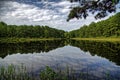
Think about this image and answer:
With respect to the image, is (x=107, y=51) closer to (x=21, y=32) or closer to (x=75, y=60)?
(x=75, y=60)

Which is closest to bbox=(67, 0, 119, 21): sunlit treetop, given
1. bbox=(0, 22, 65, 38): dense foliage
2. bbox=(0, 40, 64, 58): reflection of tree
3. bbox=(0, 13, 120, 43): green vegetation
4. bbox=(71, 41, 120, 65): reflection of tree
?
bbox=(71, 41, 120, 65): reflection of tree

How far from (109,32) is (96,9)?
111 meters

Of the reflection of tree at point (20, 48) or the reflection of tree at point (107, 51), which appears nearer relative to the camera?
the reflection of tree at point (107, 51)

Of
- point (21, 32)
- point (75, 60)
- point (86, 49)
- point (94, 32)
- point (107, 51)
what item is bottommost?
point (21, 32)

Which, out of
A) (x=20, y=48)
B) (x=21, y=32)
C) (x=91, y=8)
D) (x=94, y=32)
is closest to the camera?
(x=91, y=8)

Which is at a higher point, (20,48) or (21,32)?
(20,48)

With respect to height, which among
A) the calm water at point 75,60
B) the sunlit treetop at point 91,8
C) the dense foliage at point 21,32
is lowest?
the dense foliage at point 21,32

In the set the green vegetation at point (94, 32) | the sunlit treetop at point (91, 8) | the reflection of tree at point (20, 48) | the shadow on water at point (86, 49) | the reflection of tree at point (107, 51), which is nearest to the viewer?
the sunlit treetop at point (91, 8)

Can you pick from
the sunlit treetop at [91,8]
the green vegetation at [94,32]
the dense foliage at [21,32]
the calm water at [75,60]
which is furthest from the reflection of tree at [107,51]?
the dense foliage at [21,32]

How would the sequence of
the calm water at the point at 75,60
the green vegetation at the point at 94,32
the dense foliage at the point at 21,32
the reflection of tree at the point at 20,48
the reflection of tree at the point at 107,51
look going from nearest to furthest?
the calm water at the point at 75,60
the reflection of tree at the point at 107,51
the reflection of tree at the point at 20,48
the green vegetation at the point at 94,32
the dense foliage at the point at 21,32

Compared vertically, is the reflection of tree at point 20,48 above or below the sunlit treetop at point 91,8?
below

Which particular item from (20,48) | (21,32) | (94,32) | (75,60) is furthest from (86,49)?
(21,32)

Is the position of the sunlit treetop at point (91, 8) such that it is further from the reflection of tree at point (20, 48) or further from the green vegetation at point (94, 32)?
the green vegetation at point (94, 32)

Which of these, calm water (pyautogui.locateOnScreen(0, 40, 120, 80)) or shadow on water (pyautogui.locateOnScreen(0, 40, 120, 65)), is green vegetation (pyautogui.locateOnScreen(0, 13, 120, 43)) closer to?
shadow on water (pyautogui.locateOnScreen(0, 40, 120, 65))
